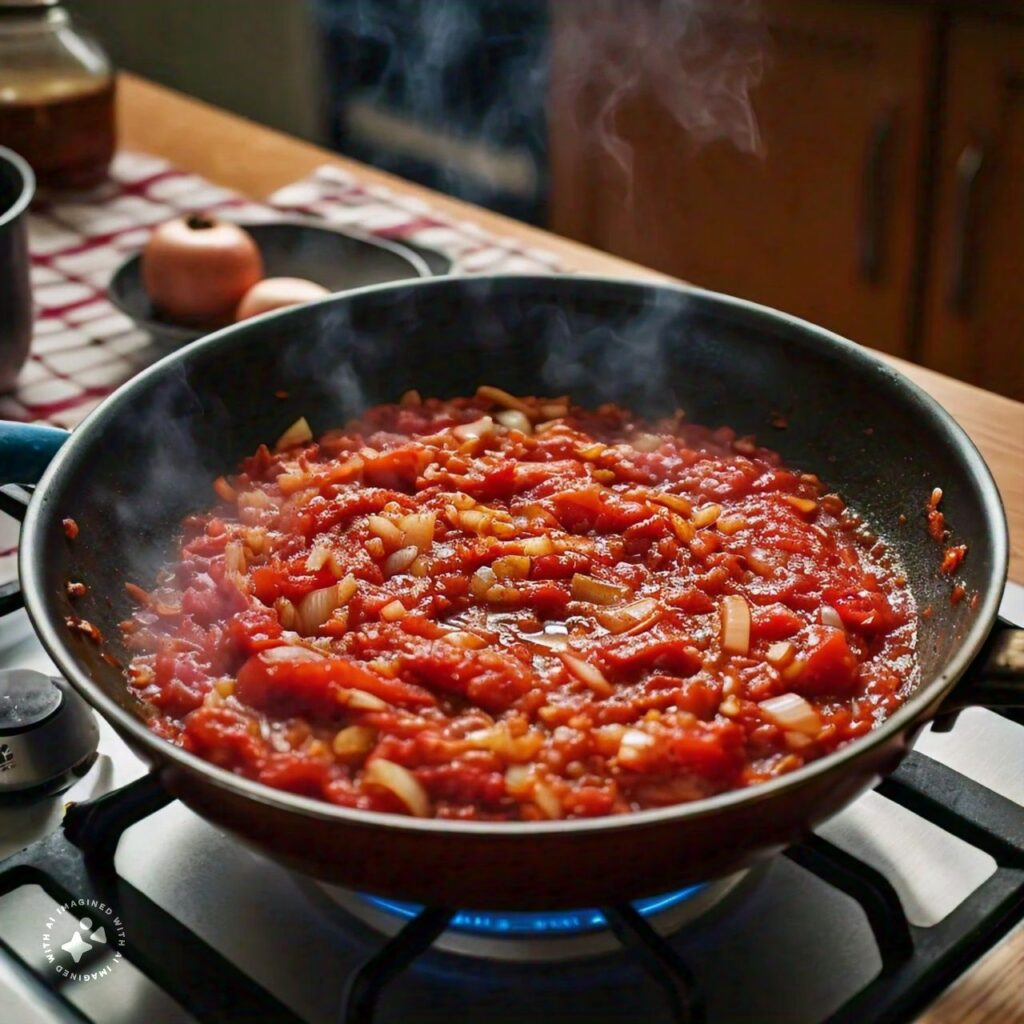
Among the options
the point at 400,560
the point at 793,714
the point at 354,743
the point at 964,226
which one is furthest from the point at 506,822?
the point at 964,226

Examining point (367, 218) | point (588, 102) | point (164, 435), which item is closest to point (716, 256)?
point (588, 102)

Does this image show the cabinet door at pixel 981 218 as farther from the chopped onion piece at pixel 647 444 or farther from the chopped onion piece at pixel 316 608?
the chopped onion piece at pixel 316 608

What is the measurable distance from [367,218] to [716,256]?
1411 mm

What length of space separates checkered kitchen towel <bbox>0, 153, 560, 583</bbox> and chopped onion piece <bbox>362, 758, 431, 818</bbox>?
3.16 feet

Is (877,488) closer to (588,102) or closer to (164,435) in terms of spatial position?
(164,435)

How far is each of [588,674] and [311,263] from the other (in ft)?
3.88

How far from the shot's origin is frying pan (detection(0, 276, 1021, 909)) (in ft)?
2.76

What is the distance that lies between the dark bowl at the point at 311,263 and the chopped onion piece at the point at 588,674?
94 cm

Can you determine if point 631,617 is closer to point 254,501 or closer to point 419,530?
point 419,530

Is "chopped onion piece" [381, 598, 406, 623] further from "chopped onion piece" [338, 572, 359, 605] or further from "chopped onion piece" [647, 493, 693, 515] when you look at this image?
"chopped onion piece" [647, 493, 693, 515]

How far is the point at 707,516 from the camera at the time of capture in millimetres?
1401

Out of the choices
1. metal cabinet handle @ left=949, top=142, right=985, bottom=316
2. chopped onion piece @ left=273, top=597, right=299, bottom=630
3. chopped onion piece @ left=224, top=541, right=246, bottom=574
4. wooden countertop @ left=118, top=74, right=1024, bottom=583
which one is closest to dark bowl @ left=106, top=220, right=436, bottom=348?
wooden countertop @ left=118, top=74, right=1024, bottom=583

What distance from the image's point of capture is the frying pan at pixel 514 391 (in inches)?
33.1

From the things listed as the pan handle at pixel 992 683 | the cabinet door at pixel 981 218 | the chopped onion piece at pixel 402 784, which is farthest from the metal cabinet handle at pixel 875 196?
the chopped onion piece at pixel 402 784
